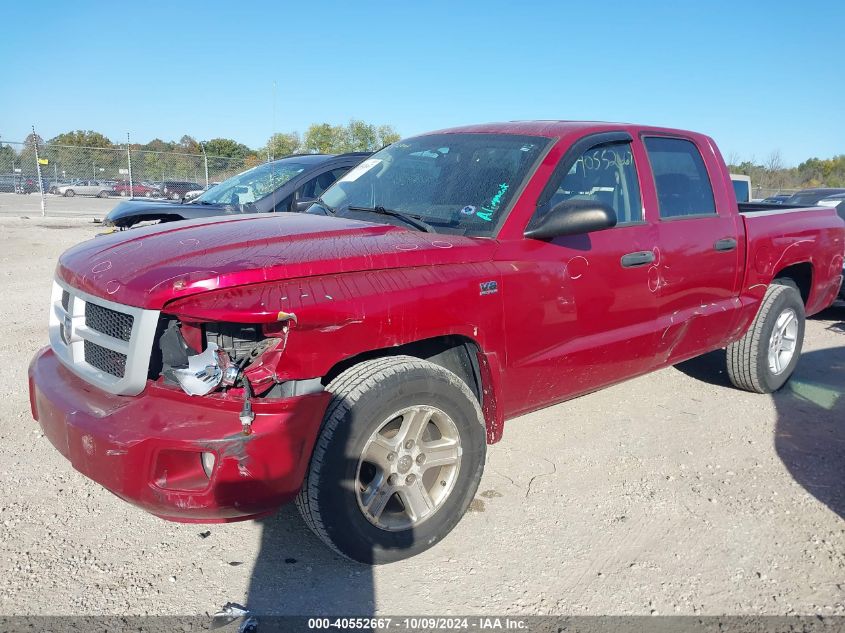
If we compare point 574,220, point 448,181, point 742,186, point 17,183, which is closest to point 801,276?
point 574,220

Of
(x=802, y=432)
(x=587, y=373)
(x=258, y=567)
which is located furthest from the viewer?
(x=802, y=432)

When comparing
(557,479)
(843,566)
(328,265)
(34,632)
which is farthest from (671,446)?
(34,632)

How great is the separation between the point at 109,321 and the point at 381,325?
107cm

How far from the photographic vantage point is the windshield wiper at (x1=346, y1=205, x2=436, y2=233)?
10.6 feet

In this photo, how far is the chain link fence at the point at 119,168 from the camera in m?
22.3

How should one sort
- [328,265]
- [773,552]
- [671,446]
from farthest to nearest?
[671,446] < [773,552] < [328,265]

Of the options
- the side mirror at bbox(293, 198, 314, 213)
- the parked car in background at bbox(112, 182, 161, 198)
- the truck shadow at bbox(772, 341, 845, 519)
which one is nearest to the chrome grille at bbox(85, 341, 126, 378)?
the side mirror at bbox(293, 198, 314, 213)

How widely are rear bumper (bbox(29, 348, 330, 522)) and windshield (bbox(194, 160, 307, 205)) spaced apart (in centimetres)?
473

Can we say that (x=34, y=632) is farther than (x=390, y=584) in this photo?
No

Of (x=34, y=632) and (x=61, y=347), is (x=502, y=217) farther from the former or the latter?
(x=34, y=632)

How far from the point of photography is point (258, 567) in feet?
9.14

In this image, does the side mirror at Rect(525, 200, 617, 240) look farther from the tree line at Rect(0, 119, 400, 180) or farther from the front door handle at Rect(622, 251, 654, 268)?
the tree line at Rect(0, 119, 400, 180)

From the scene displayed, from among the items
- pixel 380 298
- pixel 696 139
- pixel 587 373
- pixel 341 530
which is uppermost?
pixel 696 139

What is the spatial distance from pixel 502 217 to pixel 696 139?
2143 mm
